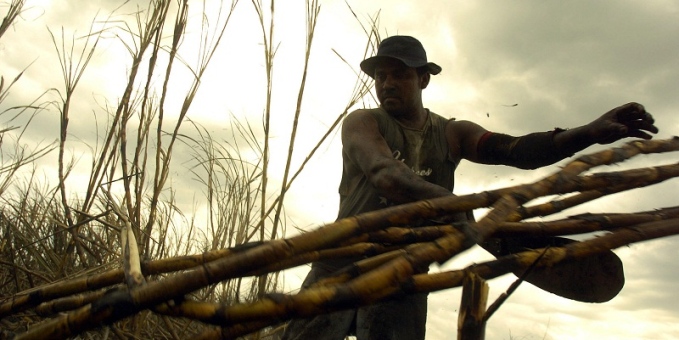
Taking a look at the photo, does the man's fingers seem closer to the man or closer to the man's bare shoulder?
the man

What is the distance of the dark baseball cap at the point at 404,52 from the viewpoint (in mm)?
2184

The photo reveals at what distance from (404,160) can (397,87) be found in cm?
28

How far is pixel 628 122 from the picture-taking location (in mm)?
1590

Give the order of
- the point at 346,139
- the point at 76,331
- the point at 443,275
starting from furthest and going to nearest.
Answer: the point at 346,139
the point at 443,275
the point at 76,331

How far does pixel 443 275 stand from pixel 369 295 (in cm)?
15

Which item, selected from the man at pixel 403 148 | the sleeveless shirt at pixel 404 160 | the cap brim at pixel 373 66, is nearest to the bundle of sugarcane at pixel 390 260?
the man at pixel 403 148

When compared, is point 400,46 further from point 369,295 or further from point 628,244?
point 369,295

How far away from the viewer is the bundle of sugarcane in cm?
72

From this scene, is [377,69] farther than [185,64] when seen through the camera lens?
No

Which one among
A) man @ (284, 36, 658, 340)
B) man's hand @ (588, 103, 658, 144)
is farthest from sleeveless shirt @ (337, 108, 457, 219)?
man's hand @ (588, 103, 658, 144)

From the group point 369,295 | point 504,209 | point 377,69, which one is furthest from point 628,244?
point 377,69

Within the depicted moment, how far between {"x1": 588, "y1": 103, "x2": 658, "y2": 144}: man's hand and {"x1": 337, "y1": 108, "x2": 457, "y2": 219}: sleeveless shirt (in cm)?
63

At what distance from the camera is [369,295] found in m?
0.72

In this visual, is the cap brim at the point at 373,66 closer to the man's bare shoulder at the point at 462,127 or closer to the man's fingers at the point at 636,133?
the man's bare shoulder at the point at 462,127
